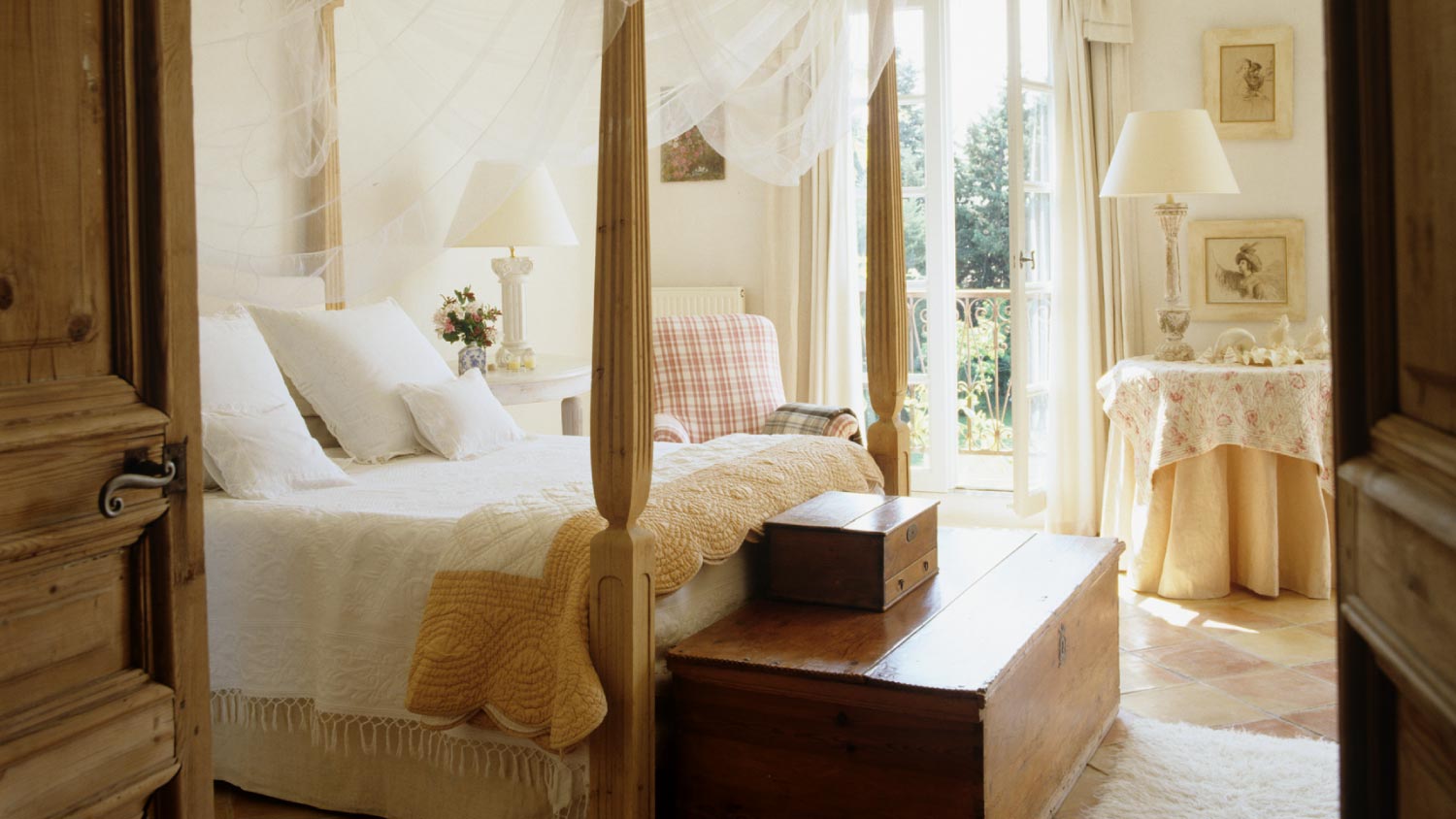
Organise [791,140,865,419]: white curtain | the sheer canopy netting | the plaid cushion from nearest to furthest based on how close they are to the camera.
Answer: the sheer canopy netting < the plaid cushion < [791,140,865,419]: white curtain

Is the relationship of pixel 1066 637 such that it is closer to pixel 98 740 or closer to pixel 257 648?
pixel 257 648

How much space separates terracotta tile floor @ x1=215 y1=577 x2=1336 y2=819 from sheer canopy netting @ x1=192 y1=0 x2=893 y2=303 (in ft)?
4.29

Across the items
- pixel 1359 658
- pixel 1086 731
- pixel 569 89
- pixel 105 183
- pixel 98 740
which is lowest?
pixel 1086 731

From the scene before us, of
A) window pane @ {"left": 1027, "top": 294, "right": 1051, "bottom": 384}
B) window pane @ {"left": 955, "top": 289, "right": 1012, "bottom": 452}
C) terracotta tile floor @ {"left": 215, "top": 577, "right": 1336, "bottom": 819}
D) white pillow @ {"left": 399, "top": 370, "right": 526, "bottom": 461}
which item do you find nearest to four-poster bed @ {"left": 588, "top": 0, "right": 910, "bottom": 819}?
terracotta tile floor @ {"left": 215, "top": 577, "right": 1336, "bottom": 819}

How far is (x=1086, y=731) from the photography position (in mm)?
3002

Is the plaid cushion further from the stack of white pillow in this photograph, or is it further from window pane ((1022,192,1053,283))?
window pane ((1022,192,1053,283))

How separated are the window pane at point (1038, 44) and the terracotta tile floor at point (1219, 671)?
7.24 ft

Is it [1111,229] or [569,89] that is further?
[1111,229]

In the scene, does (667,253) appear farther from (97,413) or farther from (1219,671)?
(97,413)

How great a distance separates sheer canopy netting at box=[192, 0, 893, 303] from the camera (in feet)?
7.88

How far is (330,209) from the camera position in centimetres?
336

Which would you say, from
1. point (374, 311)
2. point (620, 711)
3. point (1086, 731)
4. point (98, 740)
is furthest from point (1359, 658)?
point (374, 311)

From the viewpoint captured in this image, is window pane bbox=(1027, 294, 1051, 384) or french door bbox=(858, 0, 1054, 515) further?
window pane bbox=(1027, 294, 1051, 384)

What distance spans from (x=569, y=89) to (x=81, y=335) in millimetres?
1254
